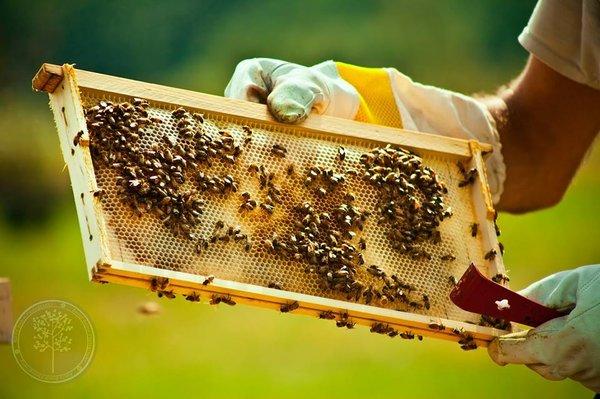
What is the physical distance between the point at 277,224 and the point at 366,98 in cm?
131

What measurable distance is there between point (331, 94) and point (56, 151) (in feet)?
11.3

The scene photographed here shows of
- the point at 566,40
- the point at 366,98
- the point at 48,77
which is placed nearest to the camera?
the point at 48,77

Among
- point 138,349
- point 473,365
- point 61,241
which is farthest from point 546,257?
point 61,241

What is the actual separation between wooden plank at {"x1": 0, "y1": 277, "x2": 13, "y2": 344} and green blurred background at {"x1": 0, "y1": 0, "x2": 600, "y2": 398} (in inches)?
86.5

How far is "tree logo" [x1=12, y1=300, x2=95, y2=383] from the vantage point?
→ 6758mm

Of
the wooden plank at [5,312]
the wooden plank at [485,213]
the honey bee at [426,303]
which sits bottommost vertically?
the wooden plank at [5,312]

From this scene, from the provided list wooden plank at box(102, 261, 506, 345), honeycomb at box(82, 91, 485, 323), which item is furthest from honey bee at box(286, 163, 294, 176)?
wooden plank at box(102, 261, 506, 345)

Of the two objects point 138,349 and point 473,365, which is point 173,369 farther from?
point 473,365

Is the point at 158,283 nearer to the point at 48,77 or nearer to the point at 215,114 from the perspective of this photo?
the point at 215,114

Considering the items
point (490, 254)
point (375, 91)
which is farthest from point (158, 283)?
point (375, 91)

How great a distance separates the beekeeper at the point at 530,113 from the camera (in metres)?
4.31

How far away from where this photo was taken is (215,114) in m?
4.56

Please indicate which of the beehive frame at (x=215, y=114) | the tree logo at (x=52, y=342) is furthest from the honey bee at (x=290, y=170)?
the tree logo at (x=52, y=342)

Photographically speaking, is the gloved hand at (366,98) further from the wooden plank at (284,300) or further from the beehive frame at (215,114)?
the wooden plank at (284,300)
